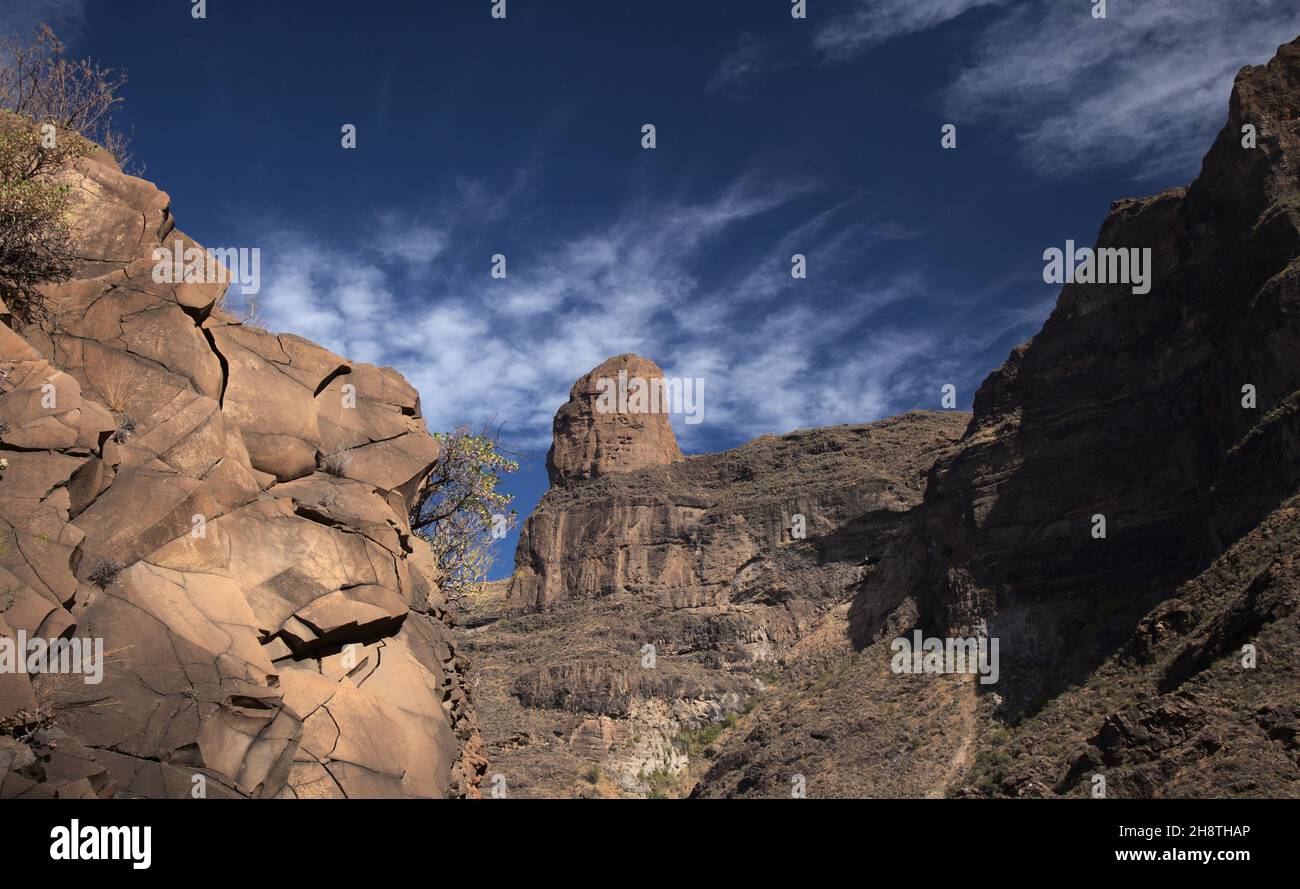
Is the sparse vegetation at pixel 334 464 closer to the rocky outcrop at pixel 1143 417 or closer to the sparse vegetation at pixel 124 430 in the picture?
the sparse vegetation at pixel 124 430

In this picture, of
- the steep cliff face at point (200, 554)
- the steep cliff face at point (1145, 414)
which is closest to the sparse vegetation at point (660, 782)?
the steep cliff face at point (1145, 414)

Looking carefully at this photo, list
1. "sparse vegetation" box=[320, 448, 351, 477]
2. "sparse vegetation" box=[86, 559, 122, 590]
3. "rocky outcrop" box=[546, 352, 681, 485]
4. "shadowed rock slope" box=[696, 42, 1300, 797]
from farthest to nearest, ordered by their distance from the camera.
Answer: "rocky outcrop" box=[546, 352, 681, 485] < "shadowed rock slope" box=[696, 42, 1300, 797] < "sparse vegetation" box=[320, 448, 351, 477] < "sparse vegetation" box=[86, 559, 122, 590]

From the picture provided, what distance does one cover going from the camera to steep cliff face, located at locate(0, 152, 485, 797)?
15570 mm

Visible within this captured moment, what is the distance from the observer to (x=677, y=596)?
107562 mm

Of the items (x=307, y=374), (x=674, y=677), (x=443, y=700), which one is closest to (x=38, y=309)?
(x=307, y=374)

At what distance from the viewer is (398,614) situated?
2000 cm

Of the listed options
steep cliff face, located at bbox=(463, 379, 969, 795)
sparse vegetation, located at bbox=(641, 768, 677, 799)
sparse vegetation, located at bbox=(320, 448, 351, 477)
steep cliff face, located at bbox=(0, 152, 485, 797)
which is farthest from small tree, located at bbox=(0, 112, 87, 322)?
sparse vegetation, located at bbox=(641, 768, 677, 799)

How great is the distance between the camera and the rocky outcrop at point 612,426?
130m

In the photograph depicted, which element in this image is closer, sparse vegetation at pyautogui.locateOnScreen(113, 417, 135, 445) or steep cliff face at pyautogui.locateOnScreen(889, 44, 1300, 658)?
sparse vegetation at pyautogui.locateOnScreen(113, 417, 135, 445)

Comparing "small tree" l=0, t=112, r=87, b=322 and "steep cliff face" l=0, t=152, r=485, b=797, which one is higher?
"small tree" l=0, t=112, r=87, b=322

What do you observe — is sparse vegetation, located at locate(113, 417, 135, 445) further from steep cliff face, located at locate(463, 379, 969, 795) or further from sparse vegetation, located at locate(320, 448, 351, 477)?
steep cliff face, located at locate(463, 379, 969, 795)

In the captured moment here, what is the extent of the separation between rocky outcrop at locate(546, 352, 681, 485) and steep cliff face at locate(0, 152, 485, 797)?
106 metres

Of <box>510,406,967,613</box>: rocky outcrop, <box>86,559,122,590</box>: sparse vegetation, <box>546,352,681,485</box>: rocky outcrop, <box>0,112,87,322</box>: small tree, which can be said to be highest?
<box>546,352,681,485</box>: rocky outcrop
